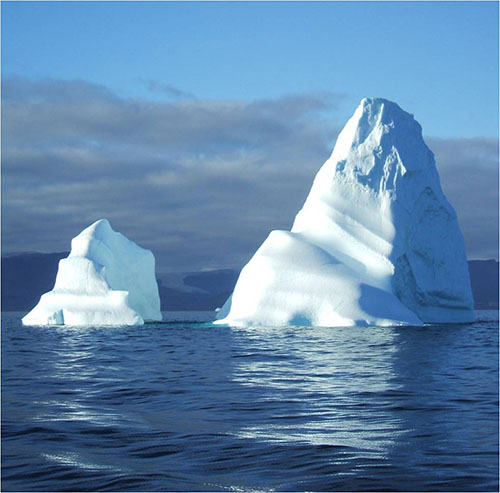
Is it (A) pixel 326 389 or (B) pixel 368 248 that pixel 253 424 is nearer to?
(A) pixel 326 389

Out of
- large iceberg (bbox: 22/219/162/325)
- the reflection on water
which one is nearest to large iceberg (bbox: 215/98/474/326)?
large iceberg (bbox: 22/219/162/325)

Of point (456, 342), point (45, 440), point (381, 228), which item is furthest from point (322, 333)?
point (45, 440)

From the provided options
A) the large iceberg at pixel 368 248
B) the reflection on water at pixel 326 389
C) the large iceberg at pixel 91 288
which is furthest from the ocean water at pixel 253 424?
the large iceberg at pixel 91 288

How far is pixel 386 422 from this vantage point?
7.73 metres

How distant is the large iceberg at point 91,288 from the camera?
34281 millimetres

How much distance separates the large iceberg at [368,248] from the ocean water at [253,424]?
1289 cm

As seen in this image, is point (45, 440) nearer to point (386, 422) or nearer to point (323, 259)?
point (386, 422)

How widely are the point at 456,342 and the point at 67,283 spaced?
849 inches

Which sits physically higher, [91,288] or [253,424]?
[91,288]

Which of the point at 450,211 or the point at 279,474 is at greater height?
the point at 450,211

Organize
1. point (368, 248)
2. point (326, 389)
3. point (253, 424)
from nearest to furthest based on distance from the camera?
point (253, 424), point (326, 389), point (368, 248)

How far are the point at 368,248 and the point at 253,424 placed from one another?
81.3ft

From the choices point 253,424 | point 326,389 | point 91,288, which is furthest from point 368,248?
point 253,424

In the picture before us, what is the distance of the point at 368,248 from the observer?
3180 centimetres
